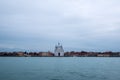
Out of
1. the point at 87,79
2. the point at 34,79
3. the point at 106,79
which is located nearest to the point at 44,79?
the point at 34,79

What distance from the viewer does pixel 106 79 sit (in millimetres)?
32531

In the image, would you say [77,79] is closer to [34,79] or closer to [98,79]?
[98,79]

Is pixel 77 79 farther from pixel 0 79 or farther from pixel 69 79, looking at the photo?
pixel 0 79

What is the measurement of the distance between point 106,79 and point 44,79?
357 inches

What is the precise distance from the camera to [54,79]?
32.6 metres

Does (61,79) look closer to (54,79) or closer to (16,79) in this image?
(54,79)

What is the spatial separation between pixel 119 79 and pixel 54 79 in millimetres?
9333

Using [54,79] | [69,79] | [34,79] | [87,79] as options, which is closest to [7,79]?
[34,79]

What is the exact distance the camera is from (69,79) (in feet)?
105

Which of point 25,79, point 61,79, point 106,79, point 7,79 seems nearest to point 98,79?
point 106,79

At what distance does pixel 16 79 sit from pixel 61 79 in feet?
21.7

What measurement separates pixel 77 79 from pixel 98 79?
3.13 meters

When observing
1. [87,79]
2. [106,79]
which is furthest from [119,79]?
[87,79]

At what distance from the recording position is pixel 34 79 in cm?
3228
